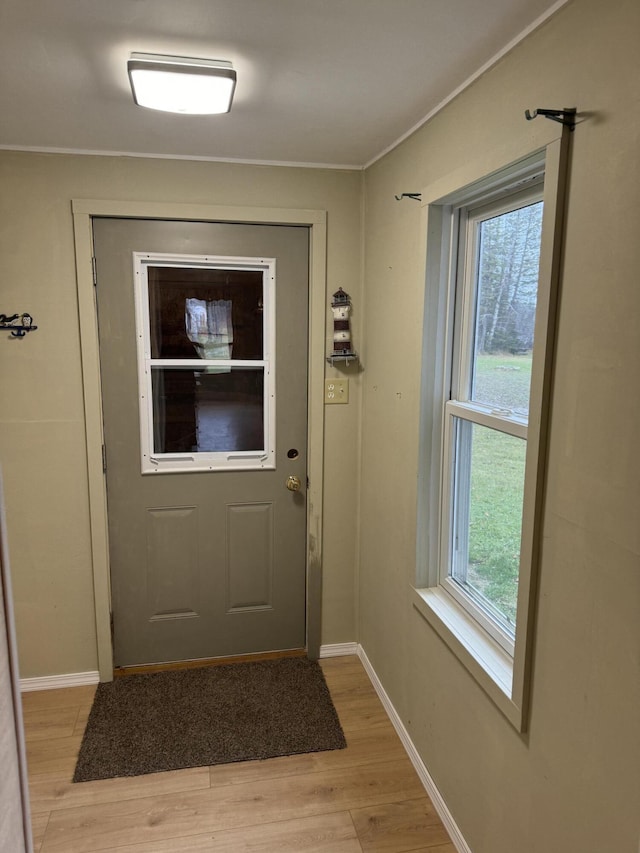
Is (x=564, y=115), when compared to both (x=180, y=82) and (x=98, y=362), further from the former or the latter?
(x=98, y=362)

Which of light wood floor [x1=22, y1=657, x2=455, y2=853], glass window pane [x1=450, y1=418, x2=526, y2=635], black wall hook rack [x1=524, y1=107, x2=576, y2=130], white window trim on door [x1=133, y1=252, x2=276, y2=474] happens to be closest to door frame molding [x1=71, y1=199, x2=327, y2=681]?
white window trim on door [x1=133, y1=252, x2=276, y2=474]

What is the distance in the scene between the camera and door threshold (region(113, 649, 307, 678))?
9.17ft

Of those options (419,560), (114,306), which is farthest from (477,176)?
(114,306)

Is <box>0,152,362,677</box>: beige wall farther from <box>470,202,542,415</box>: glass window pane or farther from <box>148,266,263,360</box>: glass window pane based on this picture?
<box>470,202,542,415</box>: glass window pane

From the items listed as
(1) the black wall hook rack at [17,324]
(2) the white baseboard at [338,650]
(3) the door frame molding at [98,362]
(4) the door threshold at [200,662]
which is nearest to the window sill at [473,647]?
(3) the door frame molding at [98,362]

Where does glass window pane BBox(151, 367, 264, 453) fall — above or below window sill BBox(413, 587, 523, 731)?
above

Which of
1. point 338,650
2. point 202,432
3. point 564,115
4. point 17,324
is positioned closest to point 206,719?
point 338,650

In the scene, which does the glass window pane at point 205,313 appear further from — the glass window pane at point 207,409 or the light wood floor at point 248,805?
the light wood floor at point 248,805

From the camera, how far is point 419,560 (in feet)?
7.11

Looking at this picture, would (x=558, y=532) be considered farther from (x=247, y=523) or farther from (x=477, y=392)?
(x=247, y=523)

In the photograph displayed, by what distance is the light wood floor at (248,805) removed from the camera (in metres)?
1.89

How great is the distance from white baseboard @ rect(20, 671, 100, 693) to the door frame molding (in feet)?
0.18

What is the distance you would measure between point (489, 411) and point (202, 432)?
1405mm

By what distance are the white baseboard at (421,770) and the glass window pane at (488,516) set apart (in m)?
0.70
